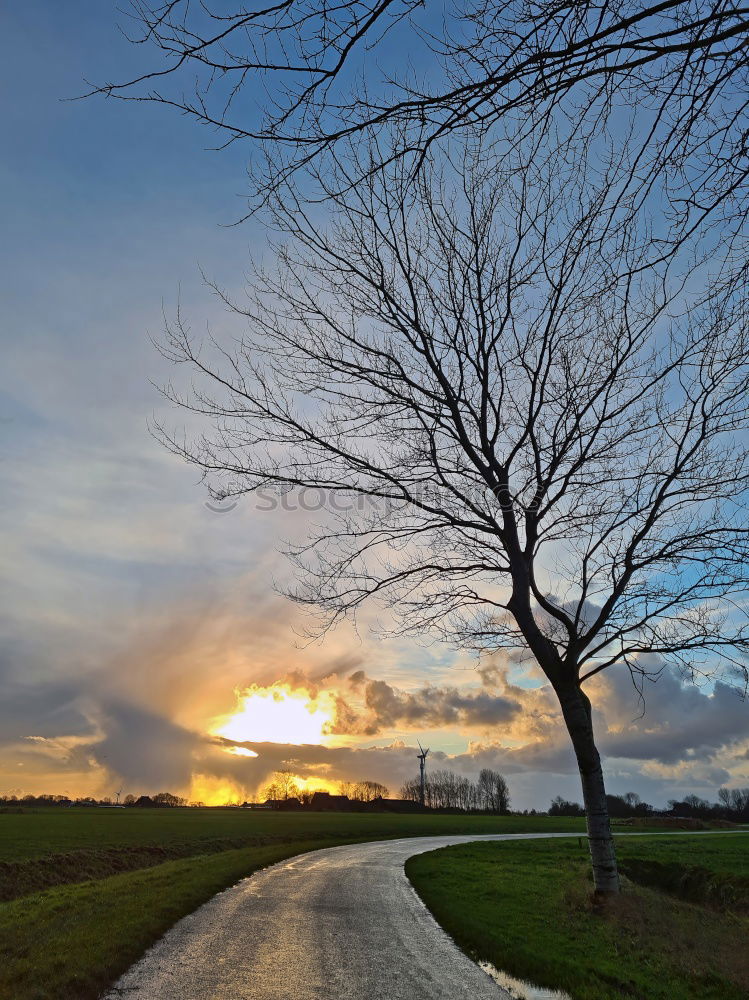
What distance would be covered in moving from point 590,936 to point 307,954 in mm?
4859

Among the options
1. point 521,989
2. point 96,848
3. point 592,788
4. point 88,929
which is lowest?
point 521,989

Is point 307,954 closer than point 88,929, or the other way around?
point 307,954

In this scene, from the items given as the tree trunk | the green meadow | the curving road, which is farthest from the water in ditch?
the tree trunk

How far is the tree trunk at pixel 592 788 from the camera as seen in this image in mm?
13852

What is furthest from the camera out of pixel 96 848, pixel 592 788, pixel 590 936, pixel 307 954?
pixel 96 848

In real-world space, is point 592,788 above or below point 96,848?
above

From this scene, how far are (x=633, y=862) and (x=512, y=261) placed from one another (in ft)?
79.8

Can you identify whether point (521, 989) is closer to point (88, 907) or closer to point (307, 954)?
point (307, 954)

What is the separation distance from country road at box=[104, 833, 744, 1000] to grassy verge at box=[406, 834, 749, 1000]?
0.82 meters

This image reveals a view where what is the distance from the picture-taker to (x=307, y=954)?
9805 mm

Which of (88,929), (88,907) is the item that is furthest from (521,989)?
(88,907)

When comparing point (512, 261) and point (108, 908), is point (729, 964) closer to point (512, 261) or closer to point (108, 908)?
point (108, 908)

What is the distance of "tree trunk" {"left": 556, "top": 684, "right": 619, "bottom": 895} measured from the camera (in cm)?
1385

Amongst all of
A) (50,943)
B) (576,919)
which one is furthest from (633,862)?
(50,943)
